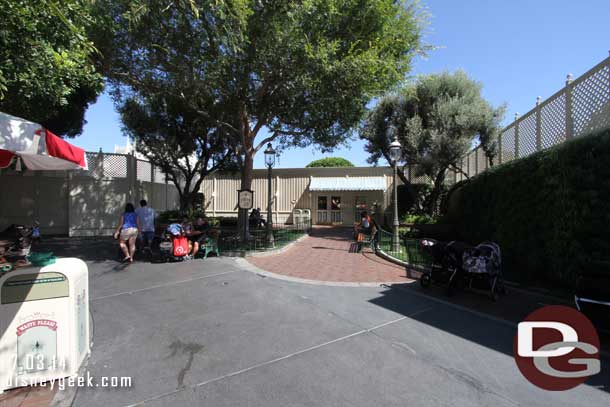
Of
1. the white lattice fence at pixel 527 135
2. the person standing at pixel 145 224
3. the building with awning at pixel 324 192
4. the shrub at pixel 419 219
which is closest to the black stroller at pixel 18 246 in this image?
the person standing at pixel 145 224

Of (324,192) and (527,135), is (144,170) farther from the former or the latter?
(527,135)

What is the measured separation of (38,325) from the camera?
285cm

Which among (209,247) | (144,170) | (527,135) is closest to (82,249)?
(209,247)

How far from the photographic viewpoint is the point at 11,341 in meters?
2.75

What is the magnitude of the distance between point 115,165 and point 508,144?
15648mm

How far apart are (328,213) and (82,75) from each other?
56.4 feet

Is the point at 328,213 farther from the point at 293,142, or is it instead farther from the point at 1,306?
the point at 1,306

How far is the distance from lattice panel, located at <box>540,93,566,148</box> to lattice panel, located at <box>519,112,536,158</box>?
1.52ft

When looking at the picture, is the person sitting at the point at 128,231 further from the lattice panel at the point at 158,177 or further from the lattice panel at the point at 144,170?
the lattice panel at the point at 158,177

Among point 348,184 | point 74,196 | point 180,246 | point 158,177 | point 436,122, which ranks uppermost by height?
point 436,122

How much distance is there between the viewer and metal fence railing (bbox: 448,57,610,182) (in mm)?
5461

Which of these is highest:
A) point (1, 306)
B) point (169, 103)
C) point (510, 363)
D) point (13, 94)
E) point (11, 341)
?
point (169, 103)

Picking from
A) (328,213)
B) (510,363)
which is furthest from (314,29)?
(328,213)

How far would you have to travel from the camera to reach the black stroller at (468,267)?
5.60 meters
